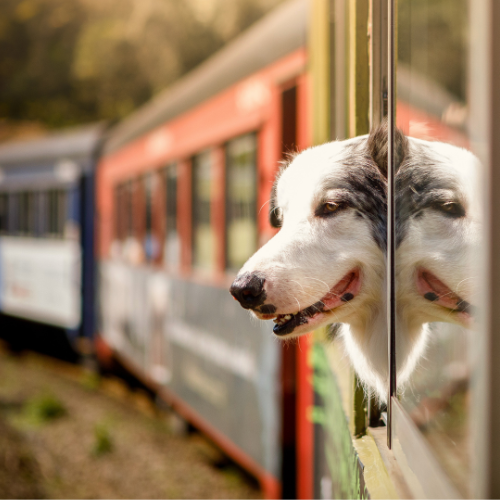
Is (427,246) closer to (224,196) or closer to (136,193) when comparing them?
(224,196)

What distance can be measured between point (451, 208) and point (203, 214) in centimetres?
370

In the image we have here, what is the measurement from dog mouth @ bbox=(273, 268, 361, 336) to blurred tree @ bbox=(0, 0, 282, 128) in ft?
86.2

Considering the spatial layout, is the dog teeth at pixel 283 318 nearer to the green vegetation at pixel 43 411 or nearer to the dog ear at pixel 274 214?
the dog ear at pixel 274 214

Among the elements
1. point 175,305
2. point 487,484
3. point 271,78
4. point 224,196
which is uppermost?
point 271,78

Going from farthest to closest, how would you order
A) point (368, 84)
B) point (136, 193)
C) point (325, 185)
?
point (136, 193) → point (368, 84) → point (325, 185)

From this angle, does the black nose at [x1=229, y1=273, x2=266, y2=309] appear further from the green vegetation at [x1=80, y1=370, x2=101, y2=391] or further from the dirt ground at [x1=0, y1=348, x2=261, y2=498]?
the green vegetation at [x1=80, y1=370, x2=101, y2=391]

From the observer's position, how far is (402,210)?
938 mm

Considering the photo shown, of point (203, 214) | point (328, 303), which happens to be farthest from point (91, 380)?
point (328, 303)

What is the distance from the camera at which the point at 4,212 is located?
10.6 metres

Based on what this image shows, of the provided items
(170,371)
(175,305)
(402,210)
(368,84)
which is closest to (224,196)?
(175,305)

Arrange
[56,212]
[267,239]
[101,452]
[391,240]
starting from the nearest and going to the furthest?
[391,240], [267,239], [101,452], [56,212]

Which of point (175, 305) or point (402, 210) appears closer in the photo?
point (402, 210)

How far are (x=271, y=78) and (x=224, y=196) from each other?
91cm

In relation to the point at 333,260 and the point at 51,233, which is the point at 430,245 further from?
the point at 51,233
